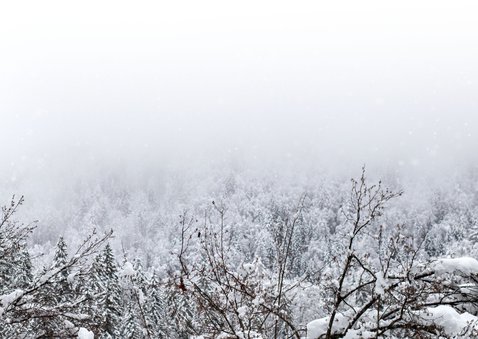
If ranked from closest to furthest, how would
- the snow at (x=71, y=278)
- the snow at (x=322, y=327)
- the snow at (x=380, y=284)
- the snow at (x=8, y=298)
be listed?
the snow at (x=380, y=284), the snow at (x=322, y=327), the snow at (x=8, y=298), the snow at (x=71, y=278)

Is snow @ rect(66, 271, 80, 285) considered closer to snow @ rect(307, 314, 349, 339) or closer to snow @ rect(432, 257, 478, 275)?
snow @ rect(307, 314, 349, 339)

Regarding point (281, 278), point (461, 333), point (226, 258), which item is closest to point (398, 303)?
point (461, 333)

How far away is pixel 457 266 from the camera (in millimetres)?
3738

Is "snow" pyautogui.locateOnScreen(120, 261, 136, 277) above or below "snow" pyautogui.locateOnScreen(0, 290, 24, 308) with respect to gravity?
above

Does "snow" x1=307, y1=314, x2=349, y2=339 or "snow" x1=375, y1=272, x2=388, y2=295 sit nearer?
"snow" x1=375, y1=272, x2=388, y2=295

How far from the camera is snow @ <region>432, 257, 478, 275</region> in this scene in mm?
3693

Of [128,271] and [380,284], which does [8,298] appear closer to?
[128,271]

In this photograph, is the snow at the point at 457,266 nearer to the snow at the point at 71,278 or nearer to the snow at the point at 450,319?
the snow at the point at 450,319

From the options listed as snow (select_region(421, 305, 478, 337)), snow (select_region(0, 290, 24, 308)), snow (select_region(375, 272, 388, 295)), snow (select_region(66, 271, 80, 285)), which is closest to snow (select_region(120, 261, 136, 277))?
snow (select_region(66, 271, 80, 285))

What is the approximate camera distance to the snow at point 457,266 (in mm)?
3693

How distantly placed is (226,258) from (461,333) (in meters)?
2.59

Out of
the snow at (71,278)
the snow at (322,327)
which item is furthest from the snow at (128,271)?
the snow at (322,327)

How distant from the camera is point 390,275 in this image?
4027mm

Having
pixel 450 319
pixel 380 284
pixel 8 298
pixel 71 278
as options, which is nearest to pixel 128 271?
pixel 71 278
